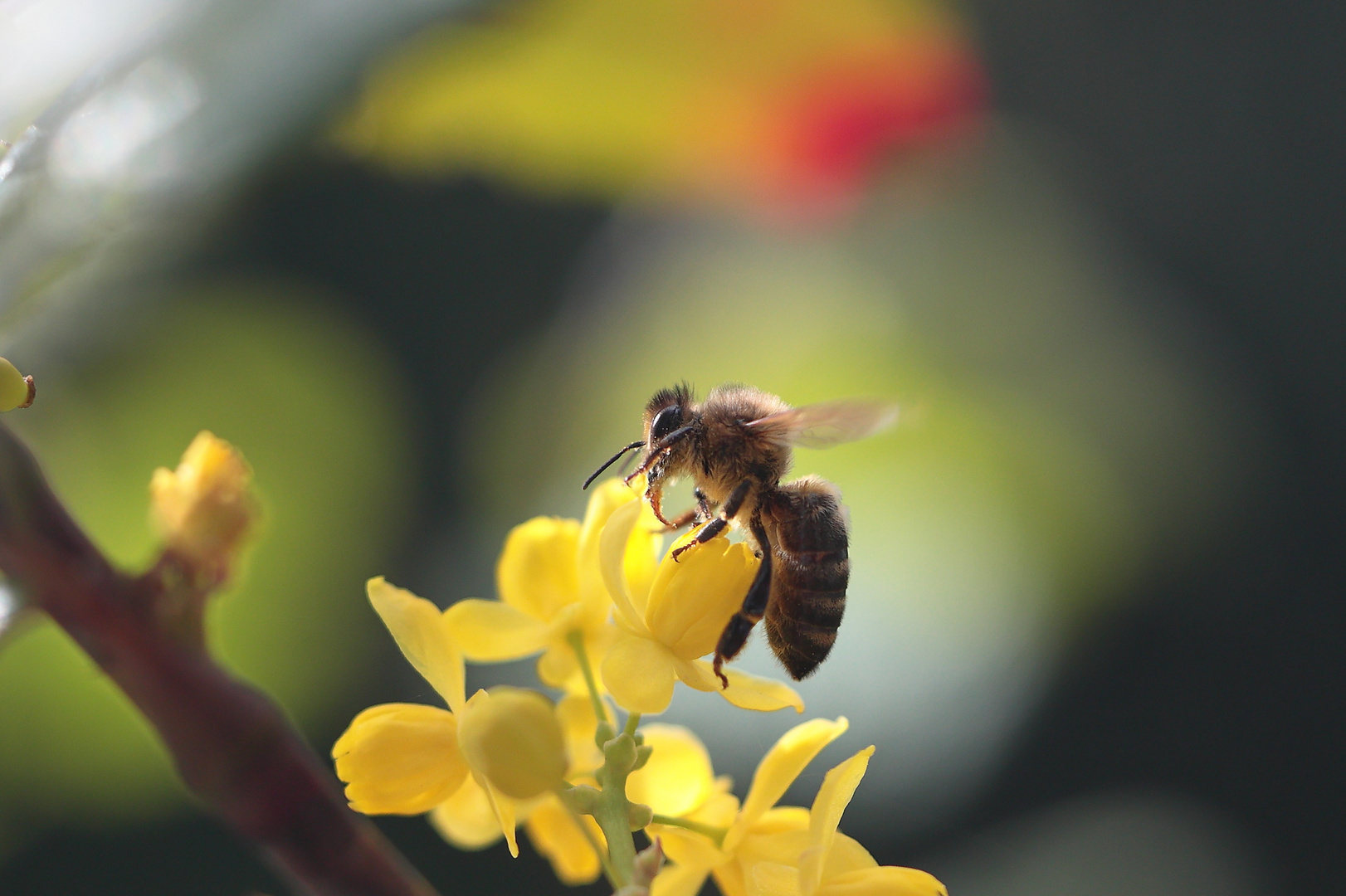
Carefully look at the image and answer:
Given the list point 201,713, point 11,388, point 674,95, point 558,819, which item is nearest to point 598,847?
A: point 558,819

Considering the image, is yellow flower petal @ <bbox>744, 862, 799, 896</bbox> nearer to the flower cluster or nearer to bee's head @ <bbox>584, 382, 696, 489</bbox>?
the flower cluster

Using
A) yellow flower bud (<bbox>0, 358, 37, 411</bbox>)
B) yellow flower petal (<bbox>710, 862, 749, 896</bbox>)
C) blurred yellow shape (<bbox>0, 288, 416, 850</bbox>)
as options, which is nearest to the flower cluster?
yellow flower petal (<bbox>710, 862, 749, 896</bbox>)

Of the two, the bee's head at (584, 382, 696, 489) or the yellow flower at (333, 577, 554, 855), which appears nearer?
the yellow flower at (333, 577, 554, 855)

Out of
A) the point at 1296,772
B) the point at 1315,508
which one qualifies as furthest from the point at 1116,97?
the point at 1296,772

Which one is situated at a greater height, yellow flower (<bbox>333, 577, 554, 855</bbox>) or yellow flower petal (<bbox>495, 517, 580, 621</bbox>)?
yellow flower petal (<bbox>495, 517, 580, 621</bbox>)

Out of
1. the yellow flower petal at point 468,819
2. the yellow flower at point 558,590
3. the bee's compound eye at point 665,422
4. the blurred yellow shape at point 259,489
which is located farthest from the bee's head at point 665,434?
the blurred yellow shape at point 259,489

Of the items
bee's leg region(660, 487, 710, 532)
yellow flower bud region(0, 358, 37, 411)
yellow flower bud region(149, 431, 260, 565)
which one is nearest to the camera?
yellow flower bud region(0, 358, 37, 411)

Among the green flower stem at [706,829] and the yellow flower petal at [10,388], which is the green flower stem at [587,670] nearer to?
the green flower stem at [706,829]

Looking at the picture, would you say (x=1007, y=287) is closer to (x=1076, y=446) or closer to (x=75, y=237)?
(x=1076, y=446)
